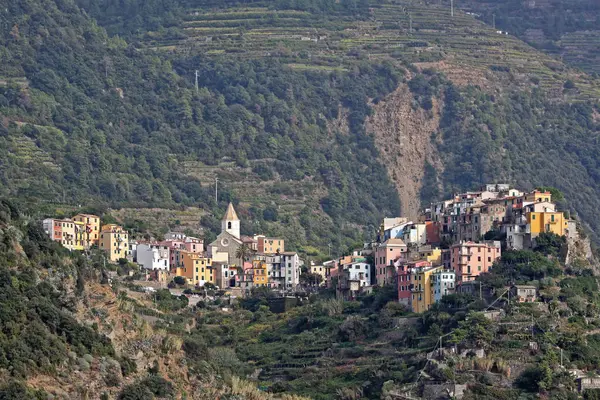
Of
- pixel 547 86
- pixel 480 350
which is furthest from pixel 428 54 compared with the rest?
pixel 480 350

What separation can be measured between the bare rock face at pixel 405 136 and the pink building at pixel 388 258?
49.1 metres

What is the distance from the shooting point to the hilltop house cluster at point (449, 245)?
116 meters

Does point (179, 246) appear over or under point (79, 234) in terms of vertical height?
under

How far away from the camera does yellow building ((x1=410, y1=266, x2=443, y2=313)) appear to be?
379ft

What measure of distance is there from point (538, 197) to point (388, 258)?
7262 millimetres

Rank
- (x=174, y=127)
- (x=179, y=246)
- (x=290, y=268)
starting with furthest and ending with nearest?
(x=174, y=127)
(x=179, y=246)
(x=290, y=268)

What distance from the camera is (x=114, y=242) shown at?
13000 centimetres

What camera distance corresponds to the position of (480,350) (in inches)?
4227

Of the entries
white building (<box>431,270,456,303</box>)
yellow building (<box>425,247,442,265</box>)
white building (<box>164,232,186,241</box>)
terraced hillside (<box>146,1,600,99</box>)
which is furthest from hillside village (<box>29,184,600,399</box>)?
terraced hillside (<box>146,1,600,99</box>)

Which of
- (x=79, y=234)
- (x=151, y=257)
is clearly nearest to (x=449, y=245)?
(x=151, y=257)

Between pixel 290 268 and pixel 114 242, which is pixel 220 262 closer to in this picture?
pixel 290 268

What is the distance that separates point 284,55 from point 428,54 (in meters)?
10.1

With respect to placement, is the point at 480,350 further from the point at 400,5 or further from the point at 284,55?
the point at 400,5

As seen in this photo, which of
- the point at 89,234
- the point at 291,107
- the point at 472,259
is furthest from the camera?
the point at 291,107
